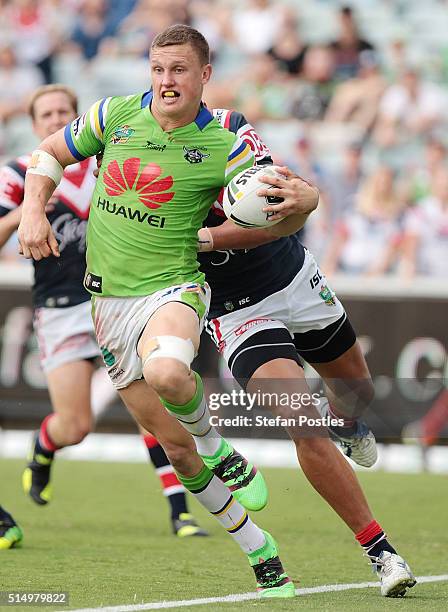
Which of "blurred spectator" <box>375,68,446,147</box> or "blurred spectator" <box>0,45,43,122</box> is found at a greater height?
"blurred spectator" <box>375,68,446,147</box>

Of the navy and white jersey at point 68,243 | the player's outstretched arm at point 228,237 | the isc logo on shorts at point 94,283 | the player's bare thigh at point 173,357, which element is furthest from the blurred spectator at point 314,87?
the player's bare thigh at point 173,357

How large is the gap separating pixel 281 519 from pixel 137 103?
428 cm

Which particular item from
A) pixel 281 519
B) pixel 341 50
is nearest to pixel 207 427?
pixel 281 519

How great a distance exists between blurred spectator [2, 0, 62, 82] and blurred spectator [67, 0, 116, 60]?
31cm

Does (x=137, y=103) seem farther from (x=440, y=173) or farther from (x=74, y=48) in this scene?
(x=74, y=48)

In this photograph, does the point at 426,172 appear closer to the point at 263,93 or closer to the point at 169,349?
the point at 263,93

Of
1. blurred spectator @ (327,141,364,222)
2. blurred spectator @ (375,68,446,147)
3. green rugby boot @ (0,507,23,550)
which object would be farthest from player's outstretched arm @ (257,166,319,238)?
blurred spectator @ (375,68,446,147)

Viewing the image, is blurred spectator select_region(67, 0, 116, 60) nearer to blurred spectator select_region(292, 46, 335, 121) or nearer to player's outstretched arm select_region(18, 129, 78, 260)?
blurred spectator select_region(292, 46, 335, 121)

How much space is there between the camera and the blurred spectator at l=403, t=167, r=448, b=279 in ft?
44.9

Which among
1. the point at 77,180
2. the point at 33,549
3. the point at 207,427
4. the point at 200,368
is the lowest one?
the point at 200,368

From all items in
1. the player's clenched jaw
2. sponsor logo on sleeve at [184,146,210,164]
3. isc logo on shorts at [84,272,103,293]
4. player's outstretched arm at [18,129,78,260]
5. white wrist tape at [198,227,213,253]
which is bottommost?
isc logo on shorts at [84,272,103,293]

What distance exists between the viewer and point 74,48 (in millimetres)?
17859

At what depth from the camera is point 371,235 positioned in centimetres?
1402

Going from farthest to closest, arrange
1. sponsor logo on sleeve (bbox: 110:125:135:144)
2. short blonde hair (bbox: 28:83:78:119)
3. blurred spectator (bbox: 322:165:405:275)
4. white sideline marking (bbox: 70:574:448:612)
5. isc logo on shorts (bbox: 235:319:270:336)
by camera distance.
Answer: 1. blurred spectator (bbox: 322:165:405:275)
2. short blonde hair (bbox: 28:83:78:119)
3. isc logo on shorts (bbox: 235:319:270:336)
4. sponsor logo on sleeve (bbox: 110:125:135:144)
5. white sideline marking (bbox: 70:574:448:612)
